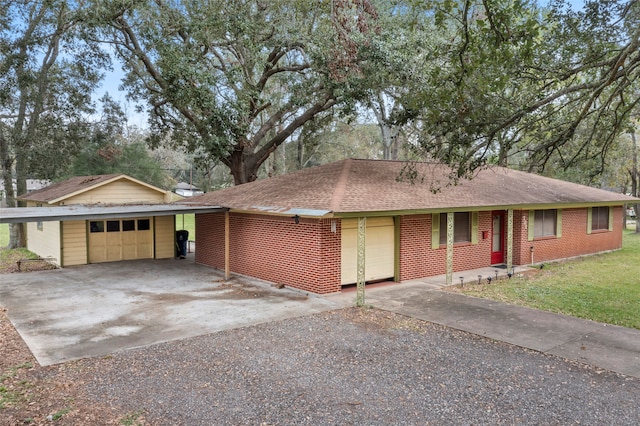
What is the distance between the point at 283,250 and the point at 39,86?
47.6ft

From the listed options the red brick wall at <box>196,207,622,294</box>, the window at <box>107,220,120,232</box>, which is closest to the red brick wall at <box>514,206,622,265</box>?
the red brick wall at <box>196,207,622,294</box>

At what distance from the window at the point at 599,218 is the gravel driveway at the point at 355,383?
46.3 feet

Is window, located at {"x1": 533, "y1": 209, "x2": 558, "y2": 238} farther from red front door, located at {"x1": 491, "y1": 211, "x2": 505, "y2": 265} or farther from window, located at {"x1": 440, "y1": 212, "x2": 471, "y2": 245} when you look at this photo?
window, located at {"x1": 440, "y1": 212, "x2": 471, "y2": 245}

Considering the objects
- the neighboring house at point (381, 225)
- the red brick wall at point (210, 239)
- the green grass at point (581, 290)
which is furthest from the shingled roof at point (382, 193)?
the green grass at point (581, 290)

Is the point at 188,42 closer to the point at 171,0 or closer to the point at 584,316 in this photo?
the point at 171,0

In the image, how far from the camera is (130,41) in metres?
16.9

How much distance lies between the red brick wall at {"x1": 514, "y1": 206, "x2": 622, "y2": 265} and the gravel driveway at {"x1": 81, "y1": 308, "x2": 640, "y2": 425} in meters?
9.00

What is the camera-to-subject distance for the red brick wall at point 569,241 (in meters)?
15.6

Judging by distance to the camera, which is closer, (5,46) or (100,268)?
(100,268)

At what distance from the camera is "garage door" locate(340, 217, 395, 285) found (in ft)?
37.9

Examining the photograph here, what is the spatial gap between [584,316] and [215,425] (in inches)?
306

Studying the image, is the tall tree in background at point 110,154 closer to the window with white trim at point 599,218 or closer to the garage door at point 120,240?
the garage door at point 120,240

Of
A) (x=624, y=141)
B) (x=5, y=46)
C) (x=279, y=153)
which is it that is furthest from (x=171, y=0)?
(x=624, y=141)

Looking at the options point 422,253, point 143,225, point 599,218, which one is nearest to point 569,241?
point 599,218
